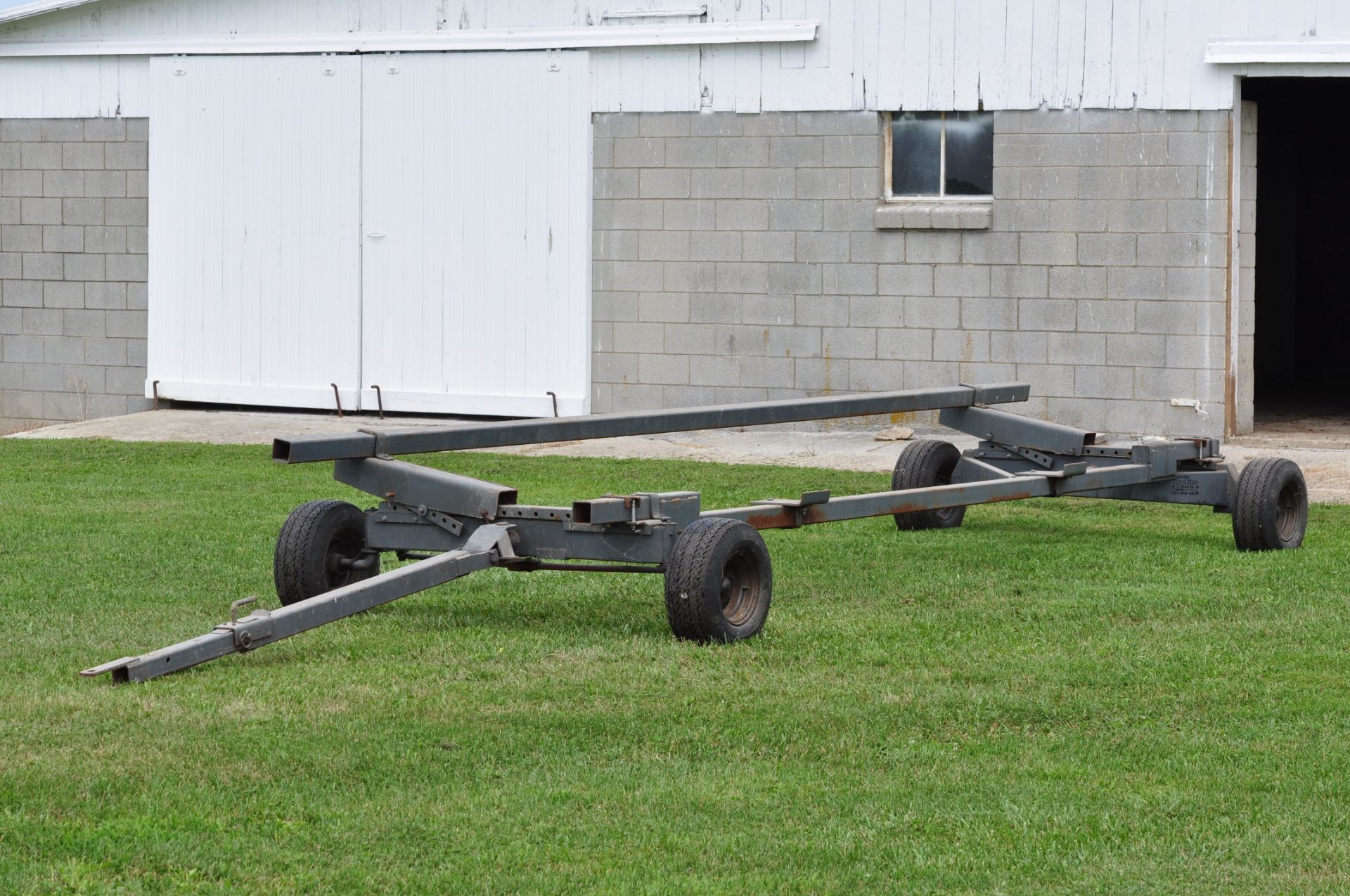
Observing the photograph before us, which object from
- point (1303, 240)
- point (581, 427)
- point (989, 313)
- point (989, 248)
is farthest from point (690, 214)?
point (1303, 240)

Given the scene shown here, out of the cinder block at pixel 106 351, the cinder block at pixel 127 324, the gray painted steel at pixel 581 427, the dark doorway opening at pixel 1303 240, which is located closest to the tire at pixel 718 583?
the gray painted steel at pixel 581 427

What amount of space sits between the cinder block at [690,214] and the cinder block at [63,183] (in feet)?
19.4

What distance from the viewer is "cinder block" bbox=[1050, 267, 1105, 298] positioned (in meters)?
14.9

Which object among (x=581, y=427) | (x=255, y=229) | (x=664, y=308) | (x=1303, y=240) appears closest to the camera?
(x=581, y=427)

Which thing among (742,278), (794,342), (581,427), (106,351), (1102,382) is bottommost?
(581,427)

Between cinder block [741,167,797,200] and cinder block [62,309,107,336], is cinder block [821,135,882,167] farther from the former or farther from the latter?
cinder block [62,309,107,336]

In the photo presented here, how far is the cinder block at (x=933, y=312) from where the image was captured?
15367mm

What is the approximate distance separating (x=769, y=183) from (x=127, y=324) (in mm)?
6447

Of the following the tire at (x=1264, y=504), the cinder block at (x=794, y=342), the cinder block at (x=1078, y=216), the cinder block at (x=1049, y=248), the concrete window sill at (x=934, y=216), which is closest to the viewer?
the tire at (x=1264, y=504)

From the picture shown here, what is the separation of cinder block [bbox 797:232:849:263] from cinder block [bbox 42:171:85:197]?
7115 mm

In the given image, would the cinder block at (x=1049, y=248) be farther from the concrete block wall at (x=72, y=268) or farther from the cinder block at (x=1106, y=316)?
the concrete block wall at (x=72, y=268)

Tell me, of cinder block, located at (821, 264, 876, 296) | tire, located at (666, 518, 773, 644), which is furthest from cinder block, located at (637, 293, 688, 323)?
tire, located at (666, 518, 773, 644)

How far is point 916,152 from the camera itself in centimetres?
1552

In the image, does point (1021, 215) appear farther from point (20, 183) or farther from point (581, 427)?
point (20, 183)
